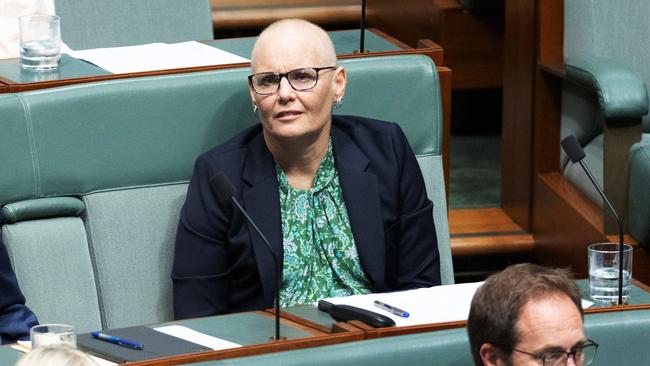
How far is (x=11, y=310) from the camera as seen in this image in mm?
1722

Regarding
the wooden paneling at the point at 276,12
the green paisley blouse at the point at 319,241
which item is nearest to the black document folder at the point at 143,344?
the green paisley blouse at the point at 319,241

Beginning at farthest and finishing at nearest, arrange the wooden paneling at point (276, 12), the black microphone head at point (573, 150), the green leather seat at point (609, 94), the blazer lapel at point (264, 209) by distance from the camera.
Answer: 1. the wooden paneling at point (276, 12)
2. the green leather seat at point (609, 94)
3. the blazer lapel at point (264, 209)
4. the black microphone head at point (573, 150)

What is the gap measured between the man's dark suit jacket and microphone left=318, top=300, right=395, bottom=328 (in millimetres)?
284

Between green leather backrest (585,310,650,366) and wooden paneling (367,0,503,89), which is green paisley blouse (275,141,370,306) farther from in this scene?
wooden paneling (367,0,503,89)

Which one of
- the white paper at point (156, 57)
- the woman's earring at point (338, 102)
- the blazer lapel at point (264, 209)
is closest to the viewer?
the blazer lapel at point (264, 209)

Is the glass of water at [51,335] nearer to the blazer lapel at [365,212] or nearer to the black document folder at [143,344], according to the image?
the black document folder at [143,344]

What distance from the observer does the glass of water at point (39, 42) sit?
2.00 meters

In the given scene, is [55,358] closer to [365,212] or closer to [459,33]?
[365,212]

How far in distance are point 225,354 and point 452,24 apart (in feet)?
5.87

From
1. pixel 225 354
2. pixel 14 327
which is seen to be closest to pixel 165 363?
pixel 225 354

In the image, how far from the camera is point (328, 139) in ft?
6.34

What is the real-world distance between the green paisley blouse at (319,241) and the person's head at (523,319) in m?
0.55

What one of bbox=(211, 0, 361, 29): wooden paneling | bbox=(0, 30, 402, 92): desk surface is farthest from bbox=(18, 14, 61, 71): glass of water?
bbox=(211, 0, 361, 29): wooden paneling

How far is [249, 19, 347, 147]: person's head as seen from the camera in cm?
186
